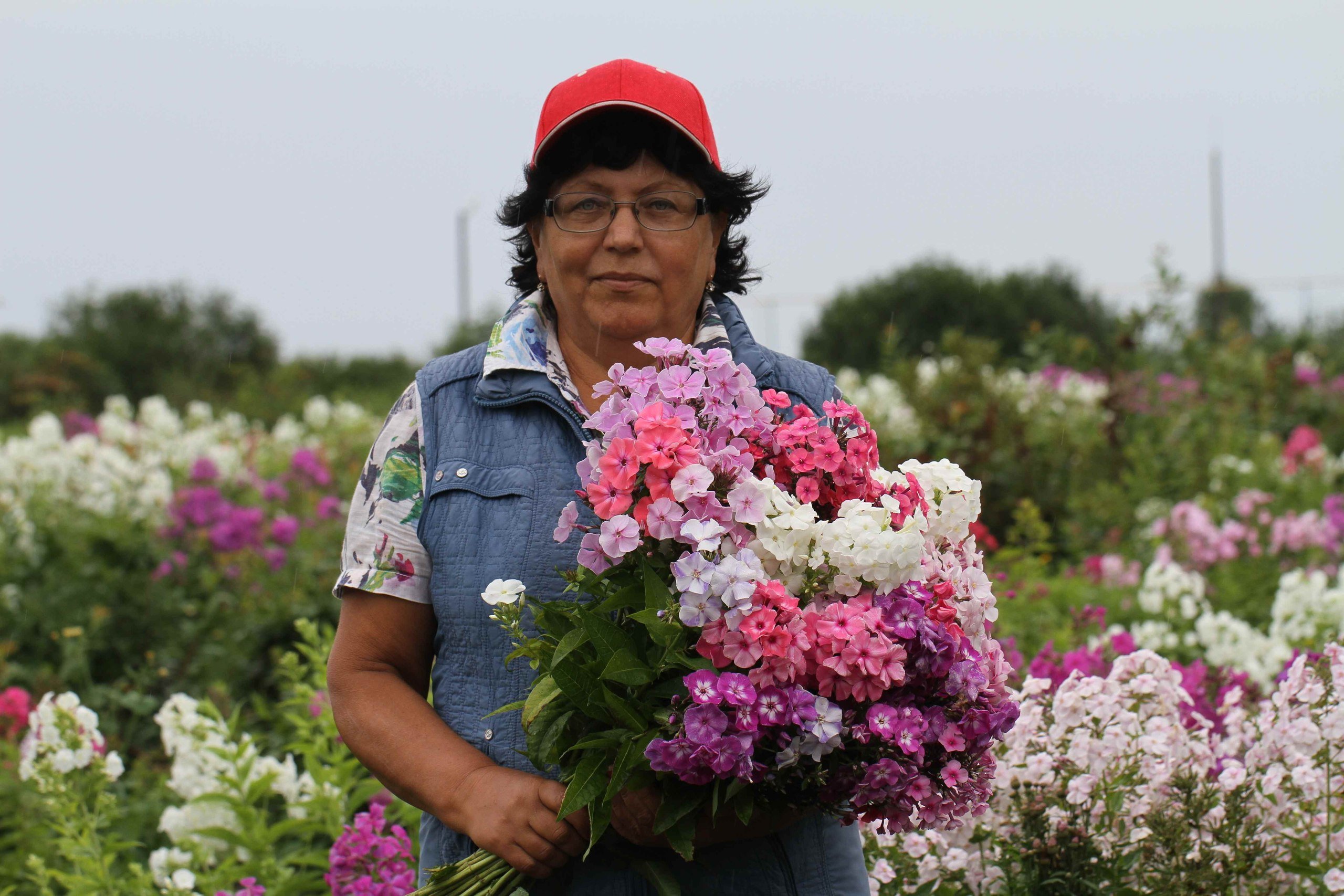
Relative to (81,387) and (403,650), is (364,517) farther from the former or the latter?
(81,387)

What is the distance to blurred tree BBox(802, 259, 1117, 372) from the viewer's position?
22.3 meters

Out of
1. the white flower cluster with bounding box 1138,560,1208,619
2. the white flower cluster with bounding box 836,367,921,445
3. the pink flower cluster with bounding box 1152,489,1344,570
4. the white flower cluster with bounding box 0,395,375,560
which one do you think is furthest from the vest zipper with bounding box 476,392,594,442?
the white flower cluster with bounding box 836,367,921,445

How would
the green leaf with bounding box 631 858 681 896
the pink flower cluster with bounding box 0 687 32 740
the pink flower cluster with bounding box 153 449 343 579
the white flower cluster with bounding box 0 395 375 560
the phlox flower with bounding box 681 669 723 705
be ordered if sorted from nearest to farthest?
1. the phlox flower with bounding box 681 669 723 705
2. the green leaf with bounding box 631 858 681 896
3. the pink flower cluster with bounding box 0 687 32 740
4. the pink flower cluster with bounding box 153 449 343 579
5. the white flower cluster with bounding box 0 395 375 560

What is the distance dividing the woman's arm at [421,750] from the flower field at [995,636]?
27.7 inches

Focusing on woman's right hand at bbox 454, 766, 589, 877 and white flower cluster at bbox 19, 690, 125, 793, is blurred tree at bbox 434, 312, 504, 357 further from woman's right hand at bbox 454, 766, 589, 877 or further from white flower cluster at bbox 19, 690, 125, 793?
woman's right hand at bbox 454, 766, 589, 877

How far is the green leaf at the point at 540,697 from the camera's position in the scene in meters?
1.66

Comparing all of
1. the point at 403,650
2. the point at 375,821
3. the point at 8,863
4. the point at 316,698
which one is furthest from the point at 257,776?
the point at 403,650

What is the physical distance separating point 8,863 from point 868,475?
312 centimetres

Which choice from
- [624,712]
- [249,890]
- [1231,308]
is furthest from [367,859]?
[1231,308]

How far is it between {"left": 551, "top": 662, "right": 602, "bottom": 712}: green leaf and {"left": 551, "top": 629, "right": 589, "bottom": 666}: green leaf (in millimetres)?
15

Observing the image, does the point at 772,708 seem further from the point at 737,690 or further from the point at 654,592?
the point at 654,592

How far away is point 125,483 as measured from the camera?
268 inches

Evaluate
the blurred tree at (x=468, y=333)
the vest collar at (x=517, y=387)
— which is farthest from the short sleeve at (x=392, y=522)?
the blurred tree at (x=468, y=333)

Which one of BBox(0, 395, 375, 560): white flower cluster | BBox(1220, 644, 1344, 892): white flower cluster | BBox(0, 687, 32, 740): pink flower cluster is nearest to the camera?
BBox(1220, 644, 1344, 892): white flower cluster
